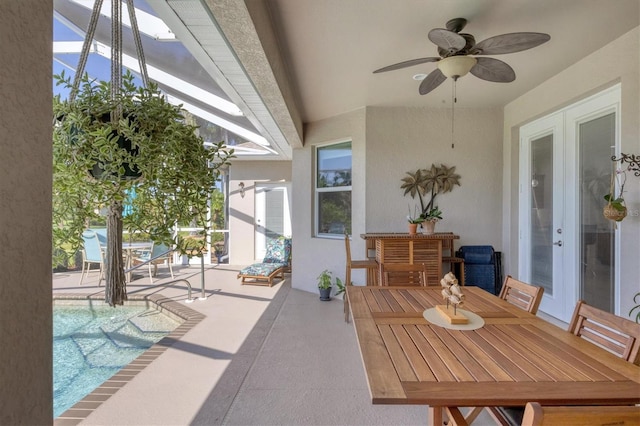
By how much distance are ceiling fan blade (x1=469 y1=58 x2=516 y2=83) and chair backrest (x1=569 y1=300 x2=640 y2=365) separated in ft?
6.04

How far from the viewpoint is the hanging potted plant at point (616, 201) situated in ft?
8.76

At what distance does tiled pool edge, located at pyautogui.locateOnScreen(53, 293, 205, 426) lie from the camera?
211cm

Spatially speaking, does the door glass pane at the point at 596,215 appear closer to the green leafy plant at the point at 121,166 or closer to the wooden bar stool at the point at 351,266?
the wooden bar stool at the point at 351,266

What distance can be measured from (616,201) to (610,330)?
1.70 meters

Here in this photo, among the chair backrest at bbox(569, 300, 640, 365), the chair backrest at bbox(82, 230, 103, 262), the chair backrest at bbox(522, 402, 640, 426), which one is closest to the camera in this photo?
the chair backrest at bbox(522, 402, 640, 426)

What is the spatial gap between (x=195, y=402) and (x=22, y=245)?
220cm

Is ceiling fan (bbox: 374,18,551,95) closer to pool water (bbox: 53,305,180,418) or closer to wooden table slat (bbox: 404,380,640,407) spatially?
wooden table slat (bbox: 404,380,640,407)

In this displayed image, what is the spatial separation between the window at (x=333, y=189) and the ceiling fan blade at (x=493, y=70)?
2.50 metres

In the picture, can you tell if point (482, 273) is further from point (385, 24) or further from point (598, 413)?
point (598, 413)

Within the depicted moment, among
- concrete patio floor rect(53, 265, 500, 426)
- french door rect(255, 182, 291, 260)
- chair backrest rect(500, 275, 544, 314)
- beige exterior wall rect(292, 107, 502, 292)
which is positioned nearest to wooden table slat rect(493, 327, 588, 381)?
chair backrest rect(500, 275, 544, 314)

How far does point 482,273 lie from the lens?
449 cm

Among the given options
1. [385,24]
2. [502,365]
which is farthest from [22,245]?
[385,24]

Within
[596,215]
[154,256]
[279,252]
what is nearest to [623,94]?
[596,215]

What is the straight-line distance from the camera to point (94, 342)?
378 cm
